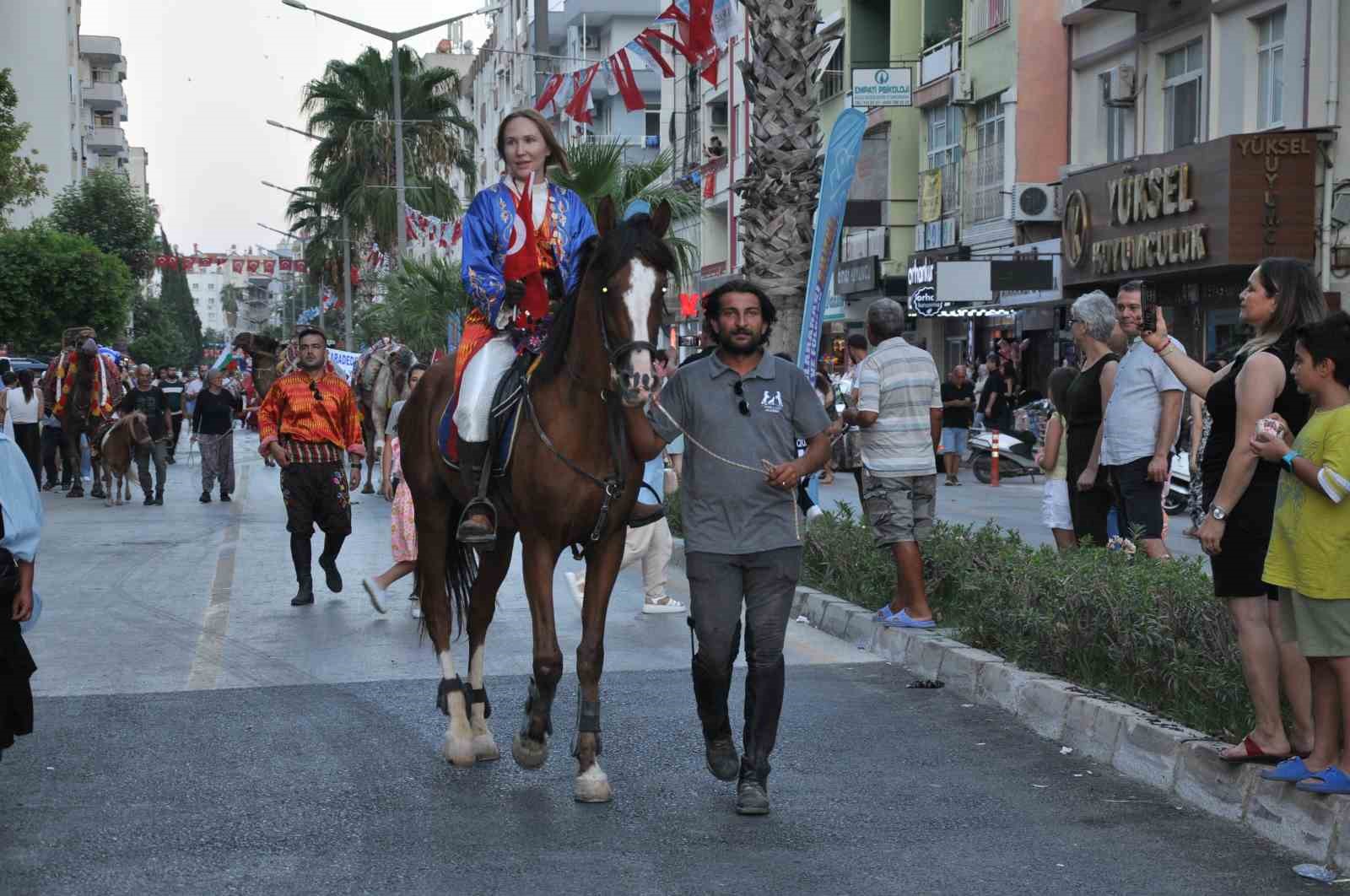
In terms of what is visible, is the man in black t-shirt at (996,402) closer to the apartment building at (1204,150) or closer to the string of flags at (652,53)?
the apartment building at (1204,150)

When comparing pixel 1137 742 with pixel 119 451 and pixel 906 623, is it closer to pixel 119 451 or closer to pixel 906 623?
pixel 906 623

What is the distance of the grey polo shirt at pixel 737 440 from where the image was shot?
20.6ft

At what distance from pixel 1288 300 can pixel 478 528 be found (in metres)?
3.24

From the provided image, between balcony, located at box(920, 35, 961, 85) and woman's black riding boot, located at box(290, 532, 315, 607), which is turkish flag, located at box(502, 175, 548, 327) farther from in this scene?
balcony, located at box(920, 35, 961, 85)

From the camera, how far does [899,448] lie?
9992 millimetres

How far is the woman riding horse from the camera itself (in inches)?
286

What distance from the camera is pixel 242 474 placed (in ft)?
103

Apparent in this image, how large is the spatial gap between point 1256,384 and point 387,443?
869 cm

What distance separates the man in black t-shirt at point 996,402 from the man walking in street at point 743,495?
71.8 ft

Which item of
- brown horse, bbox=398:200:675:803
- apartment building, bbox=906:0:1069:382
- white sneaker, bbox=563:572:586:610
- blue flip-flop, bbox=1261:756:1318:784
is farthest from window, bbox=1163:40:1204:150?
blue flip-flop, bbox=1261:756:1318:784

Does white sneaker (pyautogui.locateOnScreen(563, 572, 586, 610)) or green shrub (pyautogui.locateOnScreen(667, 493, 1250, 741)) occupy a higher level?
green shrub (pyautogui.locateOnScreen(667, 493, 1250, 741))

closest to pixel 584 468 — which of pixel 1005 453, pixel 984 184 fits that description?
pixel 1005 453

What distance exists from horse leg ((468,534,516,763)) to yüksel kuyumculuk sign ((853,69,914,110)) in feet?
86.7

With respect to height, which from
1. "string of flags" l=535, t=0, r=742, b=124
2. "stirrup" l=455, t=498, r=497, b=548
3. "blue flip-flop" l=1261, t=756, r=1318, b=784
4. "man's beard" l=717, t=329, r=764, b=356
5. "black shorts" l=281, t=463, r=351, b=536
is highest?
"string of flags" l=535, t=0, r=742, b=124
